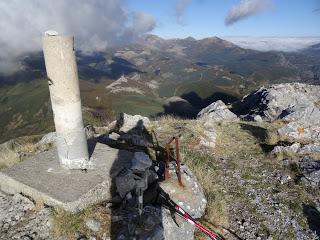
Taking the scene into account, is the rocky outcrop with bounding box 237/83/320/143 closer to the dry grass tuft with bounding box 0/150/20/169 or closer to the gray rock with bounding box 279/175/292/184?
the gray rock with bounding box 279/175/292/184

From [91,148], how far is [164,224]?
4.73 meters

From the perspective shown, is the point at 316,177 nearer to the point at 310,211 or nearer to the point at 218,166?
the point at 310,211

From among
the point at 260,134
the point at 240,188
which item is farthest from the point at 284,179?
the point at 260,134

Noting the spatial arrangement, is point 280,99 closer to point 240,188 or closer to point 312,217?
point 240,188

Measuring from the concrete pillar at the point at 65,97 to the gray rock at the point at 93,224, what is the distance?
7.90 feet

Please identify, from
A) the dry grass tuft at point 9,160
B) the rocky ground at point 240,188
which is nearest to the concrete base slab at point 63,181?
the rocky ground at point 240,188

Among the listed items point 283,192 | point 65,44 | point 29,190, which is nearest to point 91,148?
point 29,190

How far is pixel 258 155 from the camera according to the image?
48.8ft

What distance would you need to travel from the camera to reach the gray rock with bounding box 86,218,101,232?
8.00 m

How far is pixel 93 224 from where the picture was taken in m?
8.07

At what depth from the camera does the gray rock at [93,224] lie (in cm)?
800

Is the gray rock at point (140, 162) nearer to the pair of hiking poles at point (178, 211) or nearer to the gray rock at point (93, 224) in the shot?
the pair of hiking poles at point (178, 211)

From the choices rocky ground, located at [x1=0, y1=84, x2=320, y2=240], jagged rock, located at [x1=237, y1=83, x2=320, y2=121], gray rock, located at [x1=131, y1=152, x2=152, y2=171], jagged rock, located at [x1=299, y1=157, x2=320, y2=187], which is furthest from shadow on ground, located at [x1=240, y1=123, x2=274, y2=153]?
gray rock, located at [x1=131, y1=152, x2=152, y2=171]

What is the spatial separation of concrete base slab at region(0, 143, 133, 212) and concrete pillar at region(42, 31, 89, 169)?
51 centimetres
